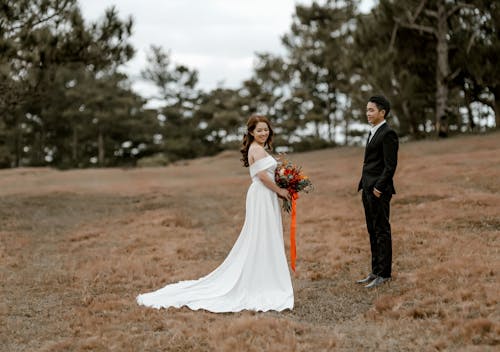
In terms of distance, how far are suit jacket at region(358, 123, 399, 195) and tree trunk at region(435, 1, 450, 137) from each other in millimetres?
18993

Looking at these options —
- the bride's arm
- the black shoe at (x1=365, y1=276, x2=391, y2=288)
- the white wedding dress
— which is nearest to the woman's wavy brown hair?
the bride's arm

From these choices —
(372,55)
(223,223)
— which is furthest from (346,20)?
(223,223)

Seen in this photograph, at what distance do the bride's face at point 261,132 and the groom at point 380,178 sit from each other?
1.21 m

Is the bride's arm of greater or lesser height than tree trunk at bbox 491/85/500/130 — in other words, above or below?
below

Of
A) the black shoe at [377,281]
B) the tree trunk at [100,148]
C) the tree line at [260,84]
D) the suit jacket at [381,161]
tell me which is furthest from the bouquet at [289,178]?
the tree trunk at [100,148]

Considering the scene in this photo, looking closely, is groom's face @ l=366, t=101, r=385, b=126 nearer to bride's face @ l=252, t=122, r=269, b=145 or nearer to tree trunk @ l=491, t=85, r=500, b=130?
bride's face @ l=252, t=122, r=269, b=145

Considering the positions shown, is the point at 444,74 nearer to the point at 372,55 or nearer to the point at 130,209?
the point at 372,55

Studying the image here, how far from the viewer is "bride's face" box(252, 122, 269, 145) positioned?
598 cm

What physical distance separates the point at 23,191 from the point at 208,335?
15.7 meters

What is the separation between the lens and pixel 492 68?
2220 cm

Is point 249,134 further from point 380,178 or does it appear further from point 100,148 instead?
point 100,148

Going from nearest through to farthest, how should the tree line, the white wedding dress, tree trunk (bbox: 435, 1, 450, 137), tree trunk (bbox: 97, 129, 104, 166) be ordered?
1. the white wedding dress
2. the tree line
3. tree trunk (bbox: 435, 1, 450, 137)
4. tree trunk (bbox: 97, 129, 104, 166)

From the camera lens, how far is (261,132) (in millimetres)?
5980

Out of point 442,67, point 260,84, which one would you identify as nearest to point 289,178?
→ point 442,67
